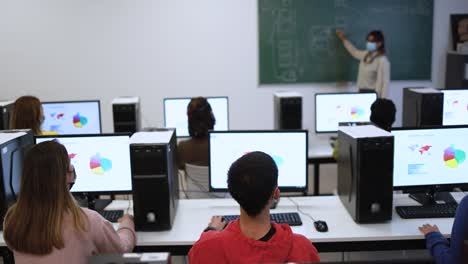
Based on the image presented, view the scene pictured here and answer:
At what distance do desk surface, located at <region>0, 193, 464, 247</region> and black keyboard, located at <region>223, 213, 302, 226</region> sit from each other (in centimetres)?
4

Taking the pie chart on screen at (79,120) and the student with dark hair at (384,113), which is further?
the pie chart on screen at (79,120)

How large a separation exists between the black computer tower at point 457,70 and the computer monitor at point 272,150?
389 cm

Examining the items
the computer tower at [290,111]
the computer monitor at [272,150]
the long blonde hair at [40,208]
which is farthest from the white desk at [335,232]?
the computer tower at [290,111]

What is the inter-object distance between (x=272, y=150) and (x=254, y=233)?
1103 mm

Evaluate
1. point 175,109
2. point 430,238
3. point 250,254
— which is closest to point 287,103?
point 175,109

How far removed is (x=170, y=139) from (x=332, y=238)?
0.88 meters

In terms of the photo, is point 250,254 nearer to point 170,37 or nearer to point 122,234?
point 122,234

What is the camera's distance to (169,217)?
7.67 ft

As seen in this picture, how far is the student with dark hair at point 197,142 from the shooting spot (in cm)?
307

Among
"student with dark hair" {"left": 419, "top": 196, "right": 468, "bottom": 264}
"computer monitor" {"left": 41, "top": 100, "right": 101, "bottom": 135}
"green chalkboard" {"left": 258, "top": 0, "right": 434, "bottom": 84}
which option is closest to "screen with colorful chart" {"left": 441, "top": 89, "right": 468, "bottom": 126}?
Answer: "green chalkboard" {"left": 258, "top": 0, "right": 434, "bottom": 84}

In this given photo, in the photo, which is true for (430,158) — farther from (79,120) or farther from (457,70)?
(457,70)

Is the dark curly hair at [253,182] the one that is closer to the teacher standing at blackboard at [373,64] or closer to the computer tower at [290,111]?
the computer tower at [290,111]

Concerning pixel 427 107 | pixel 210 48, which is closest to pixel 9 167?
pixel 427 107

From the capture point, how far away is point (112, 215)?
2.54 m
